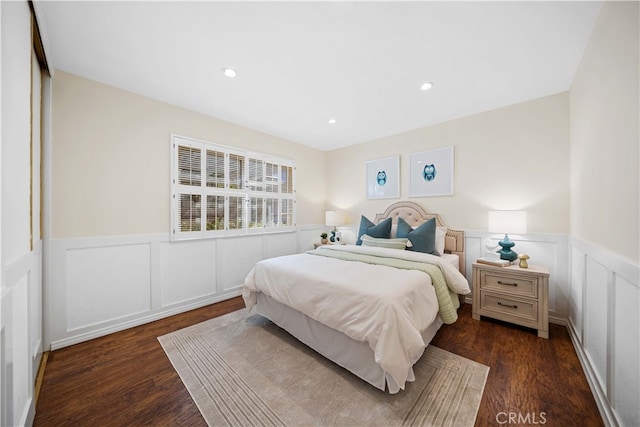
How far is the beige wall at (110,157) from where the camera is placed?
2.18m

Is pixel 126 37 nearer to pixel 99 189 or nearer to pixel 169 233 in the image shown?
pixel 99 189

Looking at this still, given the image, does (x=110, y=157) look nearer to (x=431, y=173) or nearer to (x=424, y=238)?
(x=424, y=238)

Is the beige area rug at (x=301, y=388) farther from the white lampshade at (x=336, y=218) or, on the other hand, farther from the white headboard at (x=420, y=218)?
the white lampshade at (x=336, y=218)

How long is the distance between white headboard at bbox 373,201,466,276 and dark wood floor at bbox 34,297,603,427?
101 centimetres

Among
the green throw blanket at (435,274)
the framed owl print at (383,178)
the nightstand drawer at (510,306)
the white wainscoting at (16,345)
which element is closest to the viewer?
the white wainscoting at (16,345)

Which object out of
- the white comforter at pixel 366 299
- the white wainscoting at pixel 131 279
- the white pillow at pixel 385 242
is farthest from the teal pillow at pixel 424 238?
the white wainscoting at pixel 131 279

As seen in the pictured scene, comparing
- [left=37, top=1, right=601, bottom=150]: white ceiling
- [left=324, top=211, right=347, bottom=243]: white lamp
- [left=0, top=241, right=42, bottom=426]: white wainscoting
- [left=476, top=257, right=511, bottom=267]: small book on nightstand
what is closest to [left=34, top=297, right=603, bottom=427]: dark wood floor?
[left=0, top=241, right=42, bottom=426]: white wainscoting

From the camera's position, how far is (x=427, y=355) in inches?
79.3

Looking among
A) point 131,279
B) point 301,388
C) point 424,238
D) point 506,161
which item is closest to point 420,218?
point 424,238

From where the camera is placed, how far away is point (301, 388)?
1.65 meters

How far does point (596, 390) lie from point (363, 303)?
1582mm

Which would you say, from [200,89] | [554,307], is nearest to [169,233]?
[200,89]

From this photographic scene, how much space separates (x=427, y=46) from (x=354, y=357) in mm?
2447

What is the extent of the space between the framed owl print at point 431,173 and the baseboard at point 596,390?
1.97m
